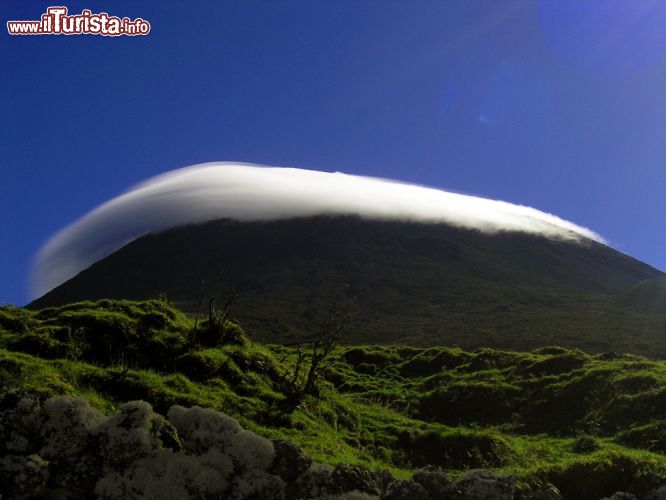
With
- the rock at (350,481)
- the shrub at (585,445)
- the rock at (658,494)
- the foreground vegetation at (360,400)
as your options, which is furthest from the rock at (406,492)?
the shrub at (585,445)

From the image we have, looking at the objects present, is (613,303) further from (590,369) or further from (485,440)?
(485,440)

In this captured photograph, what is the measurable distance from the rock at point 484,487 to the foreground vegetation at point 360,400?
128 cm

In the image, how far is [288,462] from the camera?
11.0 m

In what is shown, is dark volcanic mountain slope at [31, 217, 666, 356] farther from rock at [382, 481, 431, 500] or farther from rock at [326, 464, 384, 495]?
rock at [382, 481, 431, 500]

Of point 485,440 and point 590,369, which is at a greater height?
point 590,369

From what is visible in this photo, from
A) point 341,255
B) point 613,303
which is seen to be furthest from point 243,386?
point 341,255

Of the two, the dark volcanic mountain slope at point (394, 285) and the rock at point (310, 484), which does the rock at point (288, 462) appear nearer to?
the rock at point (310, 484)

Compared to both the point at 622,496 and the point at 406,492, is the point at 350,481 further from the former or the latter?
the point at 622,496

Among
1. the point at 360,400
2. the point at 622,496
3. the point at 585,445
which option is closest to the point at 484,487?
the point at 622,496

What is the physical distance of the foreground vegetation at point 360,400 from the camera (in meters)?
13.2

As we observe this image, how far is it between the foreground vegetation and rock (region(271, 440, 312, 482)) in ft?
10.6

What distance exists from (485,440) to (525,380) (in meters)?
11.7

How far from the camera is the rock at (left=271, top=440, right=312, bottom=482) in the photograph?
35.7 ft

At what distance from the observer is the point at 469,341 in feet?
261
